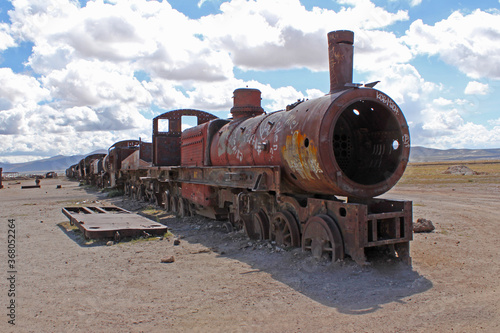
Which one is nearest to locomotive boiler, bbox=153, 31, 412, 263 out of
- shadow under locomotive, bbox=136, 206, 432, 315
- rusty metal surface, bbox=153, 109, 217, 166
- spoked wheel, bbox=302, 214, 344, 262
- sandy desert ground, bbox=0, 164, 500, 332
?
spoked wheel, bbox=302, 214, 344, 262

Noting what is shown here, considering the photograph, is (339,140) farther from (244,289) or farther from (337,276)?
(244,289)

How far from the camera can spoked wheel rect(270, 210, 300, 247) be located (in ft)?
22.5

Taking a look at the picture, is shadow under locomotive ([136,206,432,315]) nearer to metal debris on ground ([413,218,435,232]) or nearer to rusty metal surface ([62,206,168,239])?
rusty metal surface ([62,206,168,239])

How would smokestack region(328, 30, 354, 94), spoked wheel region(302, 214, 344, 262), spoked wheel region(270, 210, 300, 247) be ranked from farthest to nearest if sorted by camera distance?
spoked wheel region(270, 210, 300, 247)
smokestack region(328, 30, 354, 94)
spoked wheel region(302, 214, 344, 262)

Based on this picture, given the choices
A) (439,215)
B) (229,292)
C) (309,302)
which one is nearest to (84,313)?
(229,292)

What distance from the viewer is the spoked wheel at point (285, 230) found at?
685 centimetres

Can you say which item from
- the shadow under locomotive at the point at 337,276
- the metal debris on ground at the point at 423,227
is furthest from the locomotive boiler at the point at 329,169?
the metal debris on ground at the point at 423,227

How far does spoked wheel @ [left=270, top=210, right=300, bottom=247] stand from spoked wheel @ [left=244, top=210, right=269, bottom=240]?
21 centimetres

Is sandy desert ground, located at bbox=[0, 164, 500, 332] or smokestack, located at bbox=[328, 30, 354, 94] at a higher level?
smokestack, located at bbox=[328, 30, 354, 94]

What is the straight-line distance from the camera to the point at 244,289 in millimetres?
5121

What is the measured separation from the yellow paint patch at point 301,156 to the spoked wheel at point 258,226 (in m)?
1.66

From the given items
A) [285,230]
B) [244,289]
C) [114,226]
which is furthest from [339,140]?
[114,226]

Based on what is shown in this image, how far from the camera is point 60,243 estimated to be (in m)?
8.43

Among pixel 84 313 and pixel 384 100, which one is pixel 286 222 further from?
pixel 84 313
